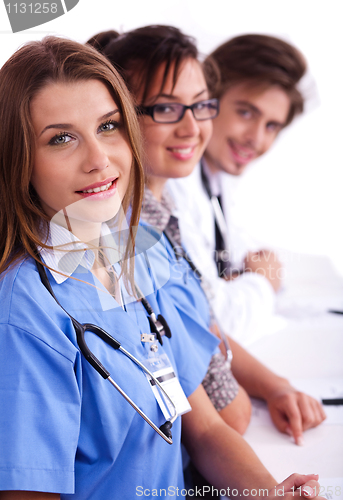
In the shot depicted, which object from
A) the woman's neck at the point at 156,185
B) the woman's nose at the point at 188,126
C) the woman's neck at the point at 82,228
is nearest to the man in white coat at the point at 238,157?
→ the woman's neck at the point at 156,185

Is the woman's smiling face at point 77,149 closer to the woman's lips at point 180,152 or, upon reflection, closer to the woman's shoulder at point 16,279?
the woman's shoulder at point 16,279

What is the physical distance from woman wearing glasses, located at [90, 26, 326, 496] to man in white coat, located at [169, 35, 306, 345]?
23cm

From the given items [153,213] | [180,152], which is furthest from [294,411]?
[180,152]

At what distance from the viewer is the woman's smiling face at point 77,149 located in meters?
0.52

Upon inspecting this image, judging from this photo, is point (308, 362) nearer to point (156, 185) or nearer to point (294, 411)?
point (294, 411)

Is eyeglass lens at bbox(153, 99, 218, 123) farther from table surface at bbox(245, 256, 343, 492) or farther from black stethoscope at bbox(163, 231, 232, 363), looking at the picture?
table surface at bbox(245, 256, 343, 492)

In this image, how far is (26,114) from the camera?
510 mm

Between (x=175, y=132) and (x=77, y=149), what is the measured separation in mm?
404

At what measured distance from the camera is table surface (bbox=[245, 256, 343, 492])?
718 mm

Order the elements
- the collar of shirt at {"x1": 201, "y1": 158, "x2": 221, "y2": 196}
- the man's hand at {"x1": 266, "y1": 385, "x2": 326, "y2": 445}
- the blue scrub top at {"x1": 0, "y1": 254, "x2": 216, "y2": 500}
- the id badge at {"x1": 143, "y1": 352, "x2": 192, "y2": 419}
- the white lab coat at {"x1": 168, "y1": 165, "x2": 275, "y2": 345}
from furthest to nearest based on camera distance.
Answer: the collar of shirt at {"x1": 201, "y1": 158, "x2": 221, "y2": 196}
the white lab coat at {"x1": 168, "y1": 165, "x2": 275, "y2": 345}
the man's hand at {"x1": 266, "y1": 385, "x2": 326, "y2": 445}
the id badge at {"x1": 143, "y1": 352, "x2": 192, "y2": 419}
the blue scrub top at {"x1": 0, "y1": 254, "x2": 216, "y2": 500}

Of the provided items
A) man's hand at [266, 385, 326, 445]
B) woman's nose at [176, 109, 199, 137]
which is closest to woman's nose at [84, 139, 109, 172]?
woman's nose at [176, 109, 199, 137]

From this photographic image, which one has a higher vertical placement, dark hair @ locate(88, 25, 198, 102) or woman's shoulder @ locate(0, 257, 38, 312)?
dark hair @ locate(88, 25, 198, 102)

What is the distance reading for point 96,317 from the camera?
58 centimetres

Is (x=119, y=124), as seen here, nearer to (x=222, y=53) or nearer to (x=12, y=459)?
(x=12, y=459)
